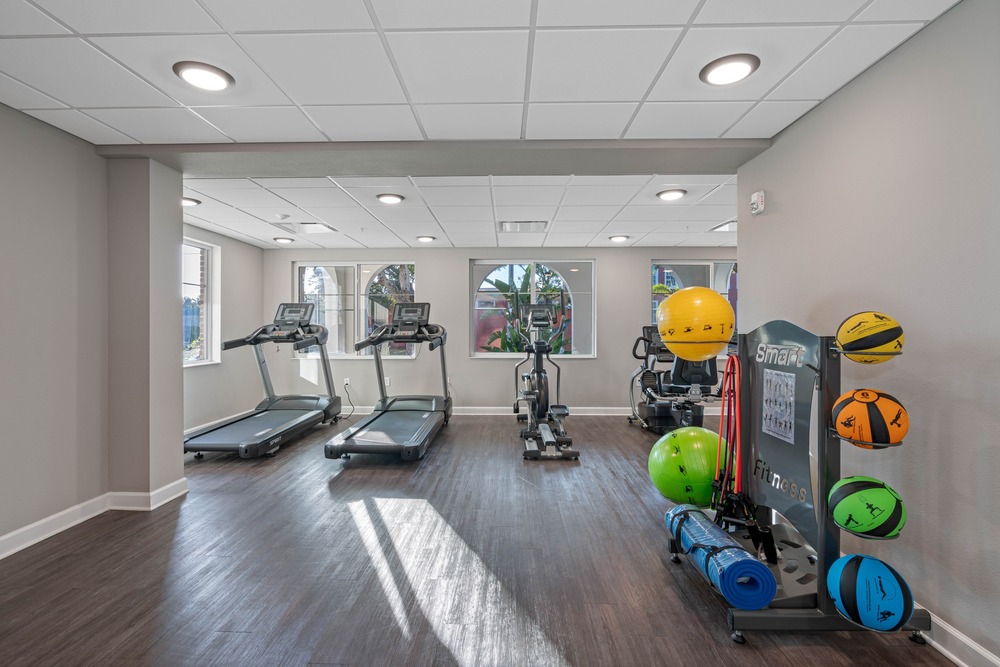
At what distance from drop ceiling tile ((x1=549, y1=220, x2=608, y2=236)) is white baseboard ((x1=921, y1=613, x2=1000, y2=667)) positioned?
4.21 meters

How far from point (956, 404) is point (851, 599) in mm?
884

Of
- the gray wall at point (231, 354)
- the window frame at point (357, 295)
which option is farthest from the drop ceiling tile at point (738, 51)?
the gray wall at point (231, 354)

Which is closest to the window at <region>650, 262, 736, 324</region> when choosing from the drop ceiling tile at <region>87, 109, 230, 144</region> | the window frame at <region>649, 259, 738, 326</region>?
the window frame at <region>649, 259, 738, 326</region>

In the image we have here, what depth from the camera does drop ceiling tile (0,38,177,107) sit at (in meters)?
1.98

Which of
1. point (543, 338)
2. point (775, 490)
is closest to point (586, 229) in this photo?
point (543, 338)

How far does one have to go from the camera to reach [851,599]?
162 cm

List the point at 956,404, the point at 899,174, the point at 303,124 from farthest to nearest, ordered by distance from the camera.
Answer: the point at 303,124
the point at 899,174
the point at 956,404

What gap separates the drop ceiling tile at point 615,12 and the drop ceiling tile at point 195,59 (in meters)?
1.44

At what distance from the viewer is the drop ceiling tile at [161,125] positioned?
258 centimetres

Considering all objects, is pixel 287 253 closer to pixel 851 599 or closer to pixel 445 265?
pixel 445 265

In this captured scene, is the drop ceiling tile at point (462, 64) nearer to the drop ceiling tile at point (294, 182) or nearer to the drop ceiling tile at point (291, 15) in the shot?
the drop ceiling tile at point (291, 15)

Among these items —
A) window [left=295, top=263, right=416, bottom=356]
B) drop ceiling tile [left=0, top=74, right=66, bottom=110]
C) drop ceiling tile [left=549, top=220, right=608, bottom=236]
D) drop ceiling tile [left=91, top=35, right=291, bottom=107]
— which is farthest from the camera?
window [left=295, top=263, right=416, bottom=356]

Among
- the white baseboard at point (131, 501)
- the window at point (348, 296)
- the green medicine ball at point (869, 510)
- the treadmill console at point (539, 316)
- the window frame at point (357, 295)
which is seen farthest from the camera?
the window at point (348, 296)

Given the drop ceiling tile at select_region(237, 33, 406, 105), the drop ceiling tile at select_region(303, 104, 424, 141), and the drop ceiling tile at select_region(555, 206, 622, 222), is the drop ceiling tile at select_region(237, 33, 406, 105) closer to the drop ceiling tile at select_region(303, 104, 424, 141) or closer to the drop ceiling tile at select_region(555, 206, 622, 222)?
the drop ceiling tile at select_region(303, 104, 424, 141)
